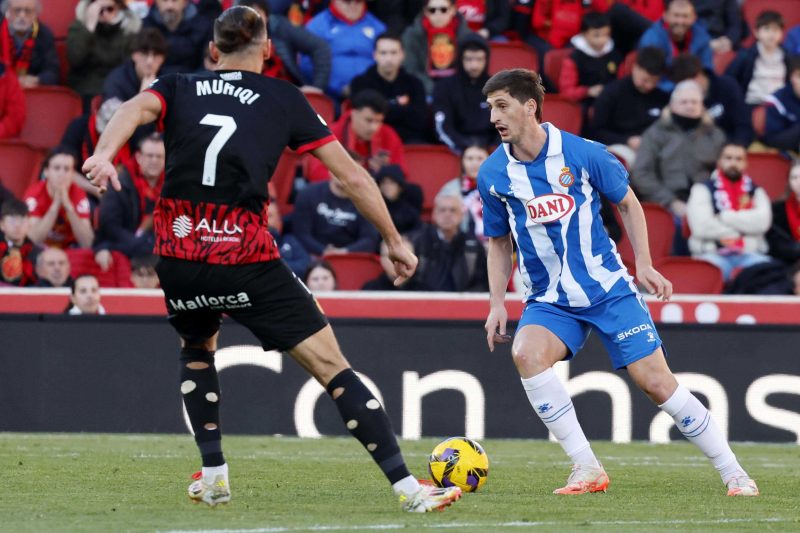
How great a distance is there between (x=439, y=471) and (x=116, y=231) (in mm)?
6547

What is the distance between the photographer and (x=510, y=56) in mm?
15422

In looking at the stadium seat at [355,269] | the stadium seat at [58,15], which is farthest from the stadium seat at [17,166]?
the stadium seat at [355,269]

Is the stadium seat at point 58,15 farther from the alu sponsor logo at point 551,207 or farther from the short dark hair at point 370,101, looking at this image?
the alu sponsor logo at point 551,207

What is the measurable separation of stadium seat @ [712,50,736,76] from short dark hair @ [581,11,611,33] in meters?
1.53

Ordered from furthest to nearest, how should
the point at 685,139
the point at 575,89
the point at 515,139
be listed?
the point at 575,89, the point at 685,139, the point at 515,139

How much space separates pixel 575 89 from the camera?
1512cm

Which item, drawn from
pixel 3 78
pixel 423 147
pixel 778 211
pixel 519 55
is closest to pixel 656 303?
pixel 778 211

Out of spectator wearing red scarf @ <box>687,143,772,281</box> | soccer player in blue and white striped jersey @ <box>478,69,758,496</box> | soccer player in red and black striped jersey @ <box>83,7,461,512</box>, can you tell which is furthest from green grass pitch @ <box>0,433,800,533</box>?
spectator wearing red scarf @ <box>687,143,772,281</box>

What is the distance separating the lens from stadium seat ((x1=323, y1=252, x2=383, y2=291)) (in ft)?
42.5

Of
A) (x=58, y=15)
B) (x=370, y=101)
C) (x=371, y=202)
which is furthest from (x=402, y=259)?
(x=58, y=15)

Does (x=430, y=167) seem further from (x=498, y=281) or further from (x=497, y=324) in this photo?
(x=497, y=324)

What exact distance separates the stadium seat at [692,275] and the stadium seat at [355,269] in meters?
2.51

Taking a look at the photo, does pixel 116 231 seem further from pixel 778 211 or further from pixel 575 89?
pixel 778 211

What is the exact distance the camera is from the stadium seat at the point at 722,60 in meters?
16.0
